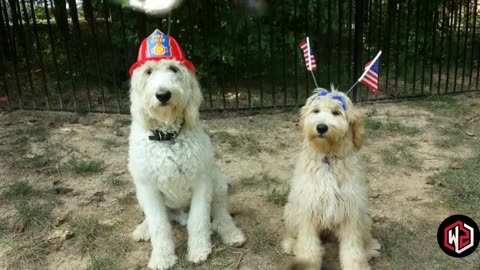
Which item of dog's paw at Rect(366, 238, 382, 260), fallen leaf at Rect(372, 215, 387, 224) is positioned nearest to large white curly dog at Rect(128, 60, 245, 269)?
dog's paw at Rect(366, 238, 382, 260)

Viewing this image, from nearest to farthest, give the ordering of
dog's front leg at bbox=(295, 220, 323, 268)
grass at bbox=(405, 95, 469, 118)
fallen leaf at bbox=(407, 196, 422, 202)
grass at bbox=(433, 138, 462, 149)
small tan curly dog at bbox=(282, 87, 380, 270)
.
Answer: small tan curly dog at bbox=(282, 87, 380, 270), dog's front leg at bbox=(295, 220, 323, 268), fallen leaf at bbox=(407, 196, 422, 202), grass at bbox=(433, 138, 462, 149), grass at bbox=(405, 95, 469, 118)

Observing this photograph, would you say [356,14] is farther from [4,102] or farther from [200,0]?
[4,102]

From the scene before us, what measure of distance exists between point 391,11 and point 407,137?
2.42m

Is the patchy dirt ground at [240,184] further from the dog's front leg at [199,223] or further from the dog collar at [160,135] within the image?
the dog collar at [160,135]

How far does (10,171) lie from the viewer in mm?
4867

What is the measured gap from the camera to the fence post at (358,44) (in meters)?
6.78

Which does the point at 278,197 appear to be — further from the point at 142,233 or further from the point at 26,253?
the point at 26,253

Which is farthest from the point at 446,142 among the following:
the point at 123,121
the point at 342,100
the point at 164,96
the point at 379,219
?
the point at 123,121

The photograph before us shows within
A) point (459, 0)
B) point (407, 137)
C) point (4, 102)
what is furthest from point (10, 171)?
point (459, 0)

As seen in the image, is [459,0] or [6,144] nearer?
[6,144]

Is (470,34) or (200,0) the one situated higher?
(200,0)

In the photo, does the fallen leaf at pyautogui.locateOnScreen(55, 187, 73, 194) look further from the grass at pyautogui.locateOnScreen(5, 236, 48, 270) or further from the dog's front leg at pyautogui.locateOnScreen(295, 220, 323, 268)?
the dog's front leg at pyautogui.locateOnScreen(295, 220, 323, 268)

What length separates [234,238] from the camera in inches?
144

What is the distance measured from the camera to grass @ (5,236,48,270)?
136 inches
